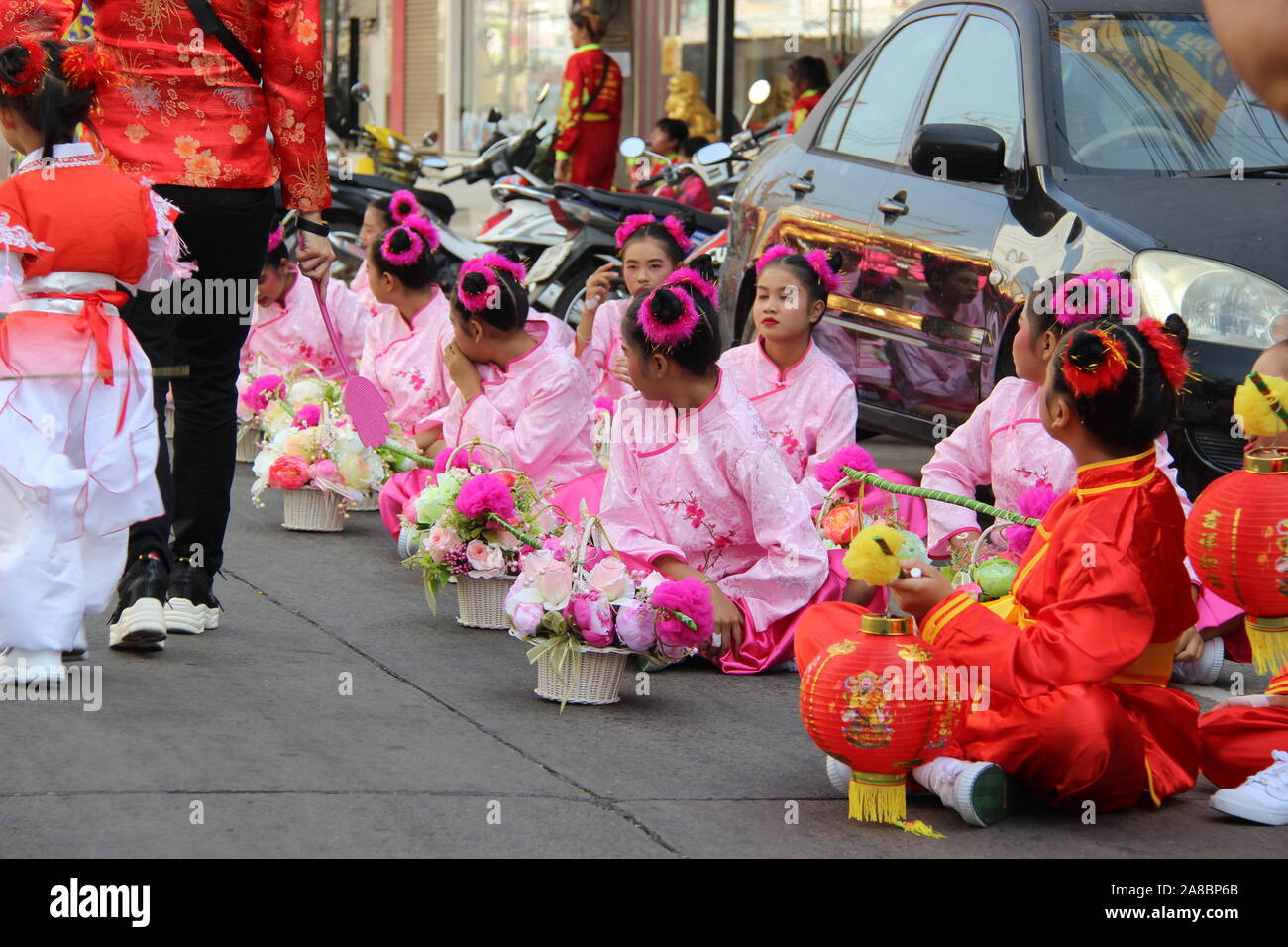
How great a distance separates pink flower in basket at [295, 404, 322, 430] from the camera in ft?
22.6

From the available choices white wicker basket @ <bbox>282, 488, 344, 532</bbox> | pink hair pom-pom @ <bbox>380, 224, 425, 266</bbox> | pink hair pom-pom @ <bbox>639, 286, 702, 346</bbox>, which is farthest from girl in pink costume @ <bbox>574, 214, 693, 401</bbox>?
pink hair pom-pom @ <bbox>639, 286, 702, 346</bbox>

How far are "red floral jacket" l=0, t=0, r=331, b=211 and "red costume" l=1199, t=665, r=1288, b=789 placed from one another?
8.51 ft

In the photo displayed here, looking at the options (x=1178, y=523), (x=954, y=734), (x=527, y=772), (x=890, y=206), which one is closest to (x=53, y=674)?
(x=527, y=772)

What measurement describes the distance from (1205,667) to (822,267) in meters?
2.08

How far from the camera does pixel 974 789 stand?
3.50 meters

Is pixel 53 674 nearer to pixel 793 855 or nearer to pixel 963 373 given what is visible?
pixel 793 855

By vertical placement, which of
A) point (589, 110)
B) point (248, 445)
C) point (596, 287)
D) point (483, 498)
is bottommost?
point (248, 445)

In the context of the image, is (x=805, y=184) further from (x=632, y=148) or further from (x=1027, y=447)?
(x=632, y=148)

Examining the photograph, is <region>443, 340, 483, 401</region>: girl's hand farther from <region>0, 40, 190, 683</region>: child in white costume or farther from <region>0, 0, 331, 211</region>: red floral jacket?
<region>0, 40, 190, 683</region>: child in white costume

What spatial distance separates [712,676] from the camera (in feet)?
15.9

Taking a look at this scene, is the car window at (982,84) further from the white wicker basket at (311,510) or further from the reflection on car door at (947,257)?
the white wicker basket at (311,510)

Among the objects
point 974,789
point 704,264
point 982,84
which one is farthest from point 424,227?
point 974,789

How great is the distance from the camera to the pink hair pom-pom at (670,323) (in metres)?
4.86

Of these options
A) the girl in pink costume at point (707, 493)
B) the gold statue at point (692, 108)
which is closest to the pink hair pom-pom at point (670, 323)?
the girl in pink costume at point (707, 493)
